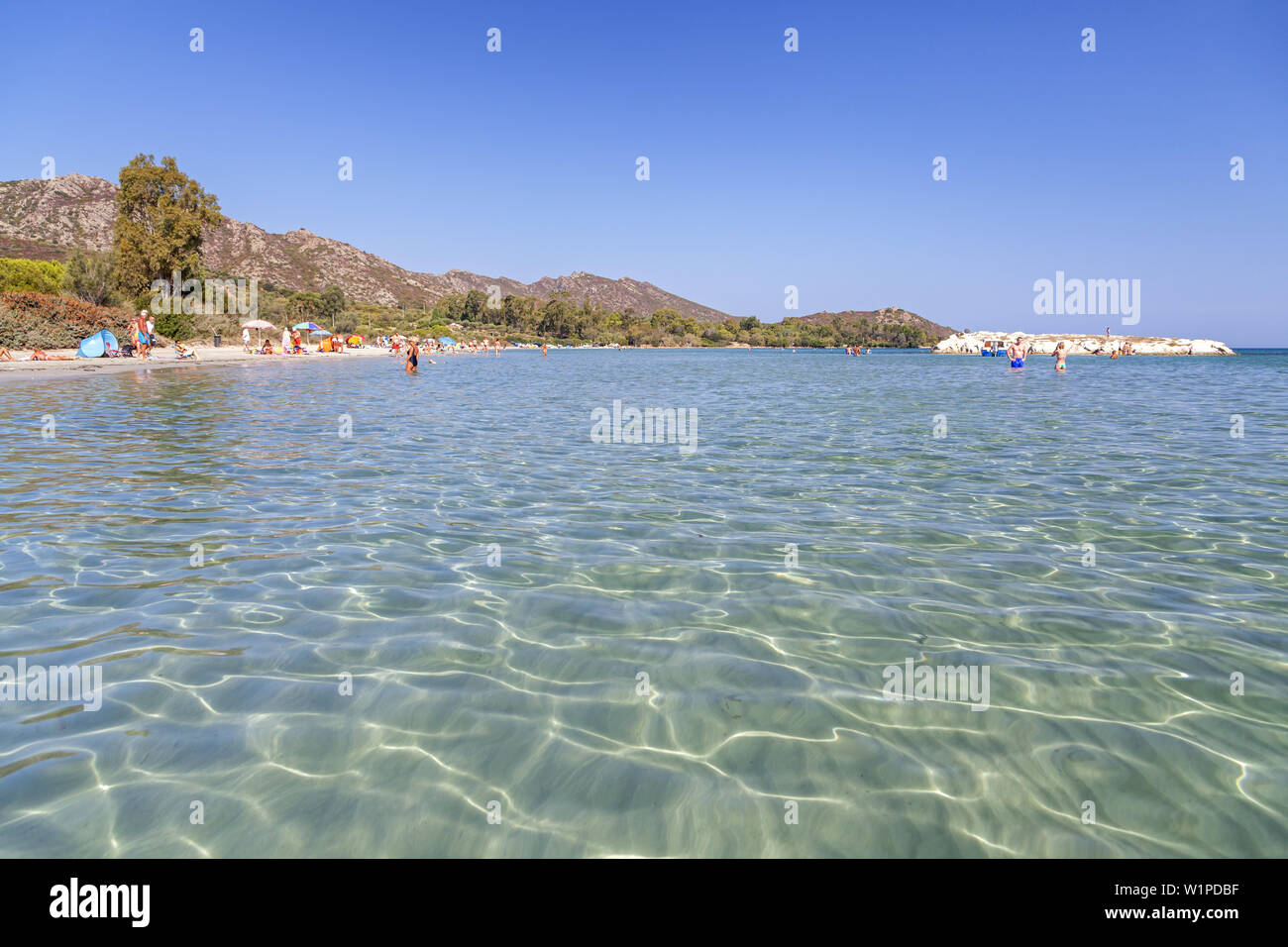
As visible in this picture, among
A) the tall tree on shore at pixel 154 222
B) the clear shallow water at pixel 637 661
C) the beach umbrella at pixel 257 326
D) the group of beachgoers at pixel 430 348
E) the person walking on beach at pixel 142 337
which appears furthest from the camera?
the group of beachgoers at pixel 430 348

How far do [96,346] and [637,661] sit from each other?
40744 mm

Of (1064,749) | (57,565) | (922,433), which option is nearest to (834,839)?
(1064,749)

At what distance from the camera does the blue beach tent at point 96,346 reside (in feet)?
112

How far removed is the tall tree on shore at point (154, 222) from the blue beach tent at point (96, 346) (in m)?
17.8

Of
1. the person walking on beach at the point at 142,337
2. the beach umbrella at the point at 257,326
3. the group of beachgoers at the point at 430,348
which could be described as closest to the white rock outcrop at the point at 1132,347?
the group of beachgoers at the point at 430,348

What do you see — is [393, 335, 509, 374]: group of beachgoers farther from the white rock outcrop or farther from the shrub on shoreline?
the white rock outcrop

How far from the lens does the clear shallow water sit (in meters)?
3.27

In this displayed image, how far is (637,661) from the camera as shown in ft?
15.9

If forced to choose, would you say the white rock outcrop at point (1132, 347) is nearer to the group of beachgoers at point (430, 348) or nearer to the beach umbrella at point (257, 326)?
the group of beachgoers at point (430, 348)

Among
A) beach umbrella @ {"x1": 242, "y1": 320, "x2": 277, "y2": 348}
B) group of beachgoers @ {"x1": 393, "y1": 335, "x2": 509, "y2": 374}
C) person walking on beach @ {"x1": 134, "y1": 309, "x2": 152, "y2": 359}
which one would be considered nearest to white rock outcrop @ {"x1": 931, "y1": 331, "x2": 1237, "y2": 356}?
group of beachgoers @ {"x1": 393, "y1": 335, "x2": 509, "y2": 374}

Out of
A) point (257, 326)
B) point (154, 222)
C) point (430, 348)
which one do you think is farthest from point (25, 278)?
point (430, 348)

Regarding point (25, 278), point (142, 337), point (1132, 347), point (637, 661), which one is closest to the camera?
point (637, 661)

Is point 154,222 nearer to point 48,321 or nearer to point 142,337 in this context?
point 48,321
